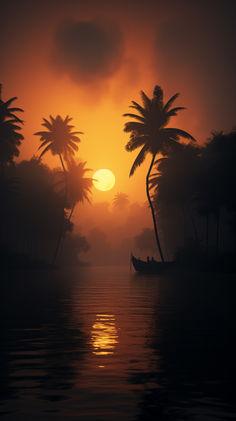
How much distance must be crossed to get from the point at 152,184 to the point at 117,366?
69.8 metres

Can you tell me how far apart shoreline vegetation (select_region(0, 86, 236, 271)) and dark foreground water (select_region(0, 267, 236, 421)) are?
1698 inches

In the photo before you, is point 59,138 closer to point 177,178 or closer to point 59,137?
point 59,137

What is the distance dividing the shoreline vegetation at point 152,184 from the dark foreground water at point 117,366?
43141mm

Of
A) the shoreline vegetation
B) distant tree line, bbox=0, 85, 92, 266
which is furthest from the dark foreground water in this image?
distant tree line, bbox=0, 85, 92, 266

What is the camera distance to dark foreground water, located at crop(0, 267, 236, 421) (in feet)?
25.4

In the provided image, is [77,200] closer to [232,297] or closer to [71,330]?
[232,297]

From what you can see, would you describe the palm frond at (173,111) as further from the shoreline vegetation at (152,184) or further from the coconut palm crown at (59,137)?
the coconut palm crown at (59,137)

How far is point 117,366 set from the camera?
35.3 feet

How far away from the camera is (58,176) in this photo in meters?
105

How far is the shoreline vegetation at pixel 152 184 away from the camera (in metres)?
64.9

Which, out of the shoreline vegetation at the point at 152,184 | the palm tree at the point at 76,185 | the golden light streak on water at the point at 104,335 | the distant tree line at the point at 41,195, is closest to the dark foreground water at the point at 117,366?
the golden light streak on water at the point at 104,335

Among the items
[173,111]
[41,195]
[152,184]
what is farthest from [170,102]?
[41,195]

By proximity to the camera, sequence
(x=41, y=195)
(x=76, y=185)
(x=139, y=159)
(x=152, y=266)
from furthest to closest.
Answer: (x=76, y=185) → (x=41, y=195) → (x=152, y=266) → (x=139, y=159)

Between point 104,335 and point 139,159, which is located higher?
point 139,159
